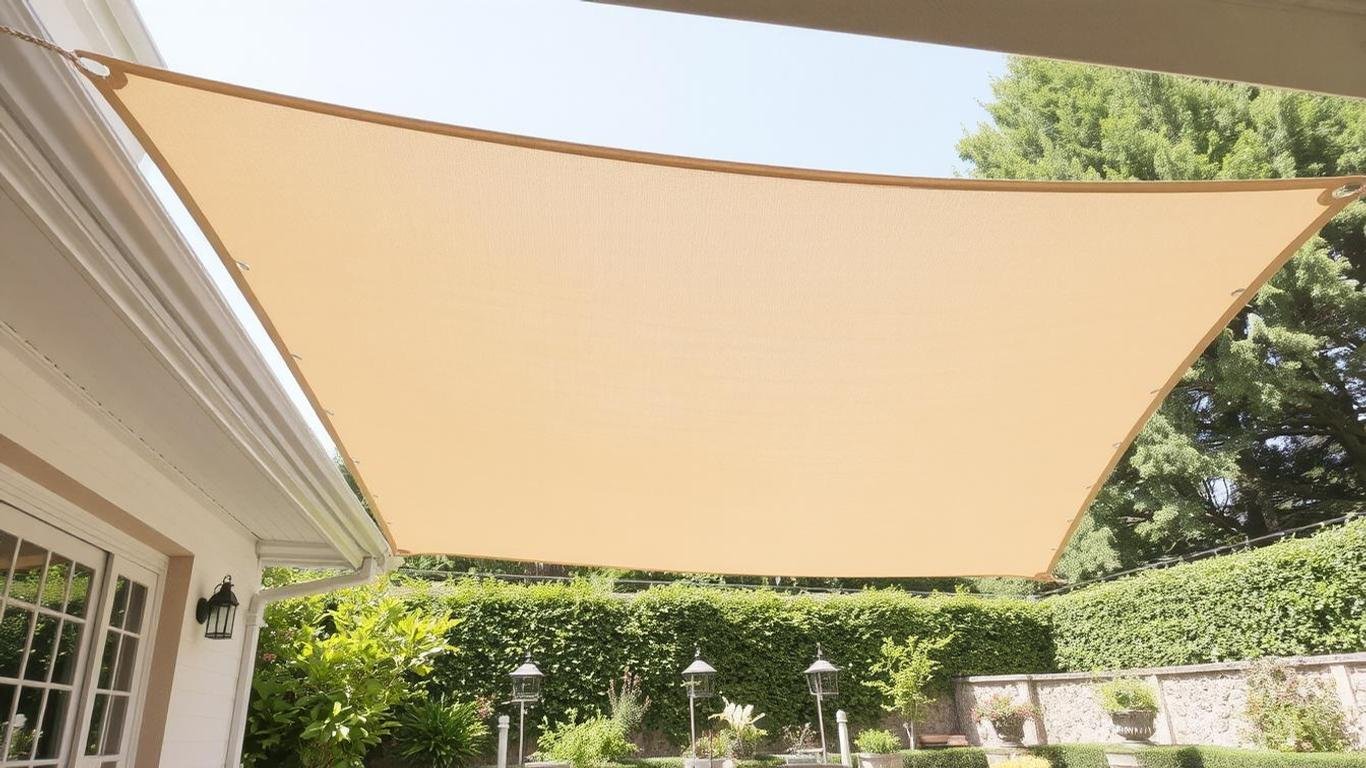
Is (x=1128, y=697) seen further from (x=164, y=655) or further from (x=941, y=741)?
(x=164, y=655)

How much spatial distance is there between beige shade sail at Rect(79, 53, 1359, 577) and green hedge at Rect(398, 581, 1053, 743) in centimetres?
743

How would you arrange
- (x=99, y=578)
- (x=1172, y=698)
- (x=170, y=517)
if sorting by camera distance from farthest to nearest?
1. (x=1172, y=698)
2. (x=170, y=517)
3. (x=99, y=578)

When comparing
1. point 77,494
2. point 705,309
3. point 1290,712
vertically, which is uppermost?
point 705,309

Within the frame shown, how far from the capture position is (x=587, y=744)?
30.2ft

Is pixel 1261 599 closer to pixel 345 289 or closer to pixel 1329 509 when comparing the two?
pixel 1329 509

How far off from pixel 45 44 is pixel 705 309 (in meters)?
1.54


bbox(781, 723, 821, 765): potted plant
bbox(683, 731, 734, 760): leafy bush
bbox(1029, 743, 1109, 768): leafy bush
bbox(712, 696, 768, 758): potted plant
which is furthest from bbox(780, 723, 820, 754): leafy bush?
bbox(1029, 743, 1109, 768): leafy bush

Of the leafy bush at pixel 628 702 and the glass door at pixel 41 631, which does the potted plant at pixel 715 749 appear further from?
the glass door at pixel 41 631

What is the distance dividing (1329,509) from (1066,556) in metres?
4.29

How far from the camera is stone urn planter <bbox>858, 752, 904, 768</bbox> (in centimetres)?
977

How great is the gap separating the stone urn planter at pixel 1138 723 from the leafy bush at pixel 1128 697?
35 mm

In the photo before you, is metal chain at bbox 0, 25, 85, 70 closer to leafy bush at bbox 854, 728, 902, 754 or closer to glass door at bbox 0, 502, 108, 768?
glass door at bbox 0, 502, 108, 768

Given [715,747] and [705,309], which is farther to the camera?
[715,747]

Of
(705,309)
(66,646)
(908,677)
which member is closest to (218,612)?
(66,646)
